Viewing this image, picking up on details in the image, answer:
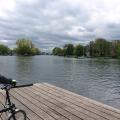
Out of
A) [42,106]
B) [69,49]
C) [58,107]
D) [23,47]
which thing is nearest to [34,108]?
[42,106]

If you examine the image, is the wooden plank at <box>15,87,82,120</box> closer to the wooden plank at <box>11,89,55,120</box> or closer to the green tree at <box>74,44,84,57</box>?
the wooden plank at <box>11,89,55,120</box>

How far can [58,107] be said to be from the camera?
764cm

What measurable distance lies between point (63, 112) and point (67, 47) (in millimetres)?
177595

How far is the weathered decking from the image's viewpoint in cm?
668

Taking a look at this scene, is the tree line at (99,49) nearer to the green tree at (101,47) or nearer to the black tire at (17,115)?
the green tree at (101,47)

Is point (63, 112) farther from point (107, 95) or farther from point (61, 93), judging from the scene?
point (107, 95)

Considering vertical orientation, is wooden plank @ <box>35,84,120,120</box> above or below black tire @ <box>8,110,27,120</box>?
below

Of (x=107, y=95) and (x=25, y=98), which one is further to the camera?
(x=107, y=95)

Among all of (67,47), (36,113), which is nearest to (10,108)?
(36,113)

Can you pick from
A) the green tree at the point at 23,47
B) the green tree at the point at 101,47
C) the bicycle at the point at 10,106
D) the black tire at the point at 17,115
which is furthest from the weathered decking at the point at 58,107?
the green tree at the point at 23,47

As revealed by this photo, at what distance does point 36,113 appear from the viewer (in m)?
6.95

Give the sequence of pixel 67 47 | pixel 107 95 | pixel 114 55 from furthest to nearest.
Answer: pixel 67 47
pixel 114 55
pixel 107 95

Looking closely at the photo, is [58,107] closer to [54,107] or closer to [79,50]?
[54,107]

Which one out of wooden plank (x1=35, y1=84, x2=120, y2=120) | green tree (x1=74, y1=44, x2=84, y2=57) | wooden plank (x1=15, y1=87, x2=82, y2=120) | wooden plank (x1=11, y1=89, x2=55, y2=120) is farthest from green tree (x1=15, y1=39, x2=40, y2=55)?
wooden plank (x1=15, y1=87, x2=82, y2=120)
